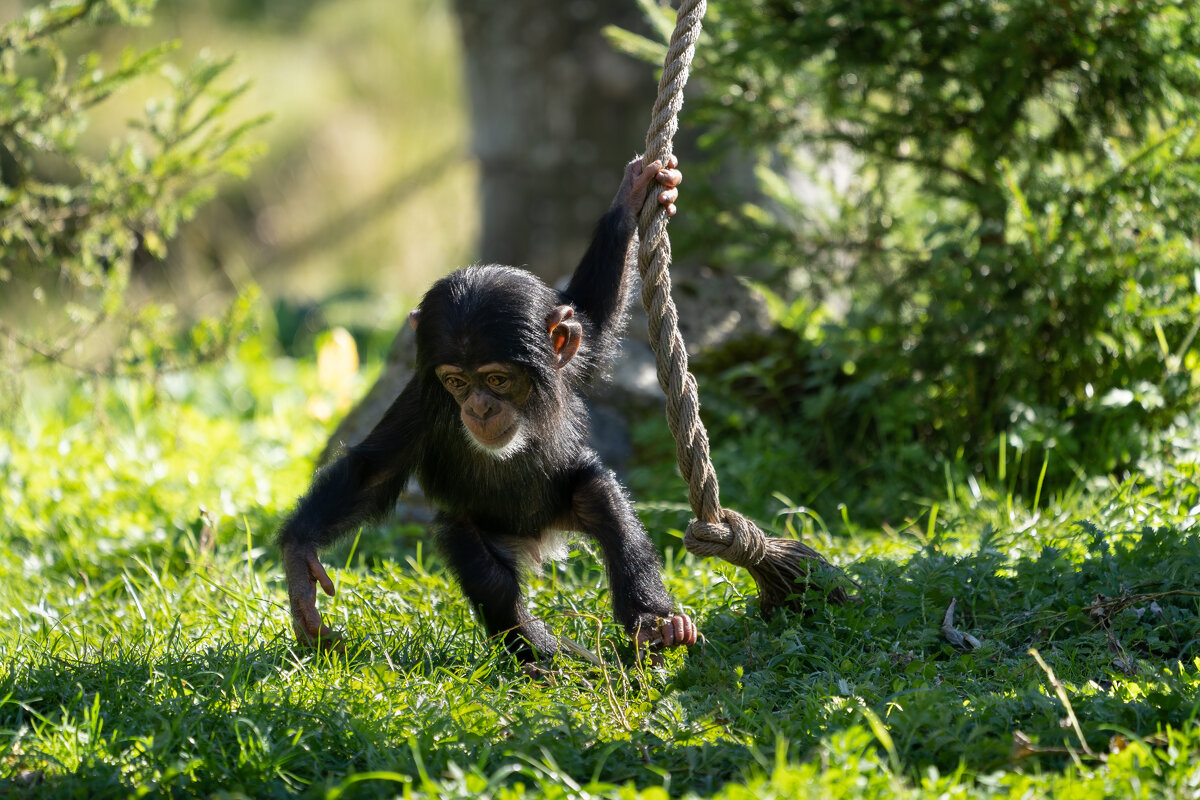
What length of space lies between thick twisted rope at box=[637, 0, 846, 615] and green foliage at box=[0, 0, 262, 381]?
265 cm

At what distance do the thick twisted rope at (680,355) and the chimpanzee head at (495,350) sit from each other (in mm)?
440

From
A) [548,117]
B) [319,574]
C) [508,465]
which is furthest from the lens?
[548,117]

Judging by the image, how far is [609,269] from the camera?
4.00m

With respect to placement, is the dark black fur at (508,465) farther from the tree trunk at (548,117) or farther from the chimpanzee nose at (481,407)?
the tree trunk at (548,117)

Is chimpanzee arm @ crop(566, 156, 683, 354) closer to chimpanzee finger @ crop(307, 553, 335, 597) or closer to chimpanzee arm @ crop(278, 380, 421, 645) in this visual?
chimpanzee arm @ crop(278, 380, 421, 645)

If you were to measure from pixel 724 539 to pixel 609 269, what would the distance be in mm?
1143

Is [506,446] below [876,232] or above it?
below

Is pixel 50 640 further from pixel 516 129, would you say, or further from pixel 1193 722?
pixel 516 129

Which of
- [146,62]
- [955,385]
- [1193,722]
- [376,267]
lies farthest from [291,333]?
[1193,722]

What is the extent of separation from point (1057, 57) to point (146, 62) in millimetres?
4179

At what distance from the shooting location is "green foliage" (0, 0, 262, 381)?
4.97 metres

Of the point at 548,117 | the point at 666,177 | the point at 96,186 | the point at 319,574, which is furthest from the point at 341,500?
the point at 548,117

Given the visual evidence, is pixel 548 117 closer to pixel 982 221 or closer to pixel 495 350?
pixel 982 221

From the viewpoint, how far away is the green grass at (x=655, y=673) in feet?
8.81
